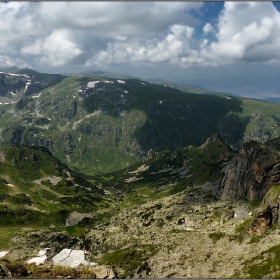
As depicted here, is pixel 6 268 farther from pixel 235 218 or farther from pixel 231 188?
pixel 231 188

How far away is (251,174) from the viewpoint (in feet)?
540

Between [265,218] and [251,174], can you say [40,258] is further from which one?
[251,174]

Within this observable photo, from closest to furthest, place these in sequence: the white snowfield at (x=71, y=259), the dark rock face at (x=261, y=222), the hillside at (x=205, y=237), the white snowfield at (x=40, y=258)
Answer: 1. the hillside at (x=205, y=237)
2. the dark rock face at (x=261, y=222)
3. the white snowfield at (x=71, y=259)
4. the white snowfield at (x=40, y=258)

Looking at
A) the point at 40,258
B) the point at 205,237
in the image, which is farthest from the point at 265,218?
the point at 40,258

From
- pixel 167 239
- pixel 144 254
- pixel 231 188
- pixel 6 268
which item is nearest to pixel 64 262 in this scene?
pixel 144 254

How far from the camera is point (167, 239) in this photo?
13588 cm

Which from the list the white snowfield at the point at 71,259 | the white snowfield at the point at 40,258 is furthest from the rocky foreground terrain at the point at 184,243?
the white snowfield at the point at 71,259

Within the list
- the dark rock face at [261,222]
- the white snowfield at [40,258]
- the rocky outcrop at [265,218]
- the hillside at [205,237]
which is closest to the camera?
the hillside at [205,237]

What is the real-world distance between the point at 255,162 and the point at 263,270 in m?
90.9

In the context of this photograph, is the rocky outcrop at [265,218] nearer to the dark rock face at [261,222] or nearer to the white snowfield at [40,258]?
the dark rock face at [261,222]

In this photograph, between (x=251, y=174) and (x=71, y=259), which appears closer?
(x=71, y=259)

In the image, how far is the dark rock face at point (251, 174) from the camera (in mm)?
148250

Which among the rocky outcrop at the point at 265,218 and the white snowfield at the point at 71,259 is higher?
the rocky outcrop at the point at 265,218

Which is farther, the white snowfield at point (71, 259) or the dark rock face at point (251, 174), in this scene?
the dark rock face at point (251, 174)
